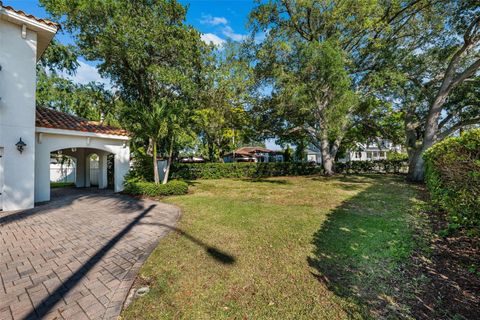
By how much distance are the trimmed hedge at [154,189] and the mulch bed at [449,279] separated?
8.74 metres

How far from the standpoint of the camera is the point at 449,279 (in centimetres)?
278

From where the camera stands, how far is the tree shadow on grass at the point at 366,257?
2477 mm

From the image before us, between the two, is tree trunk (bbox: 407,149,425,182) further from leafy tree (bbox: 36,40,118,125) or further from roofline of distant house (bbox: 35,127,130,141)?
leafy tree (bbox: 36,40,118,125)

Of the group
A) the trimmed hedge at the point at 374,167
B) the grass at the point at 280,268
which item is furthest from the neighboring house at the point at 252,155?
the grass at the point at 280,268

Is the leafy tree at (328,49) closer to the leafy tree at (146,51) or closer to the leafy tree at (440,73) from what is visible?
the leafy tree at (440,73)

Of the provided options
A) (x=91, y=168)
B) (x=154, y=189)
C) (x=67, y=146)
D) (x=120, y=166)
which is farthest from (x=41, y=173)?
(x=91, y=168)

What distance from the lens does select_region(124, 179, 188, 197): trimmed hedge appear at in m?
9.39

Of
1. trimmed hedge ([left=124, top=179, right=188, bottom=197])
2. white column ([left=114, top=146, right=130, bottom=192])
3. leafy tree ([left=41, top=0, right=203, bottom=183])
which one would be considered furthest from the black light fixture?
trimmed hedge ([left=124, top=179, right=188, bottom=197])

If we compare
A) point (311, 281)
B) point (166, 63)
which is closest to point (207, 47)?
point (166, 63)

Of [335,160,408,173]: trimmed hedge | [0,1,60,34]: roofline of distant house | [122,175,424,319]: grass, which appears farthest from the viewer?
[335,160,408,173]: trimmed hedge

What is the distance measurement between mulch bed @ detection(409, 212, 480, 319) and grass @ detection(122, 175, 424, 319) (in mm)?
232

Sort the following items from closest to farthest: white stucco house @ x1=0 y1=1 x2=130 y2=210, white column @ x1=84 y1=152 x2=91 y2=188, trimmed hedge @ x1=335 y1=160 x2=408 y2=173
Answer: white stucco house @ x1=0 y1=1 x2=130 y2=210
white column @ x1=84 y1=152 x2=91 y2=188
trimmed hedge @ x1=335 y1=160 x2=408 y2=173

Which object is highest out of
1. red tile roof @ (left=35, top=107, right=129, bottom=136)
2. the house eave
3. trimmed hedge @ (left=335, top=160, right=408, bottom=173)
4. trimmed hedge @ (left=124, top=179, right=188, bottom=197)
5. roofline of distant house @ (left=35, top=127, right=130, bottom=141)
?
the house eave

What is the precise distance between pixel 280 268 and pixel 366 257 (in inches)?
60.2
